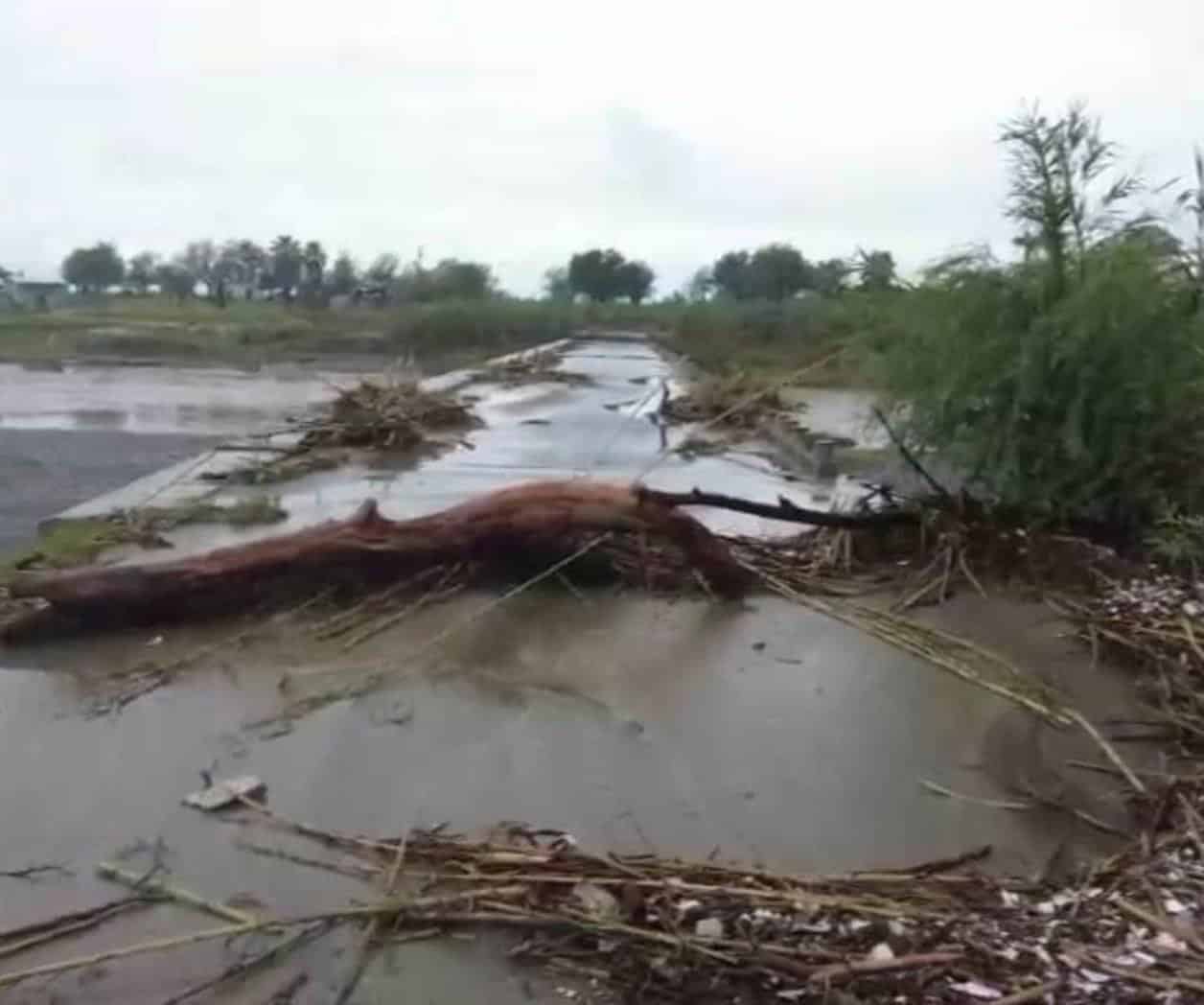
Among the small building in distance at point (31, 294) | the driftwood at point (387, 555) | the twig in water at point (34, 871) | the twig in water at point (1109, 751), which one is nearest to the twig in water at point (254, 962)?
the twig in water at point (34, 871)

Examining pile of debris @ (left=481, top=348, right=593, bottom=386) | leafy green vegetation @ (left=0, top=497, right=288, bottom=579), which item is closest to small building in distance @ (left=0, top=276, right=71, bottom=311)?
pile of debris @ (left=481, top=348, right=593, bottom=386)

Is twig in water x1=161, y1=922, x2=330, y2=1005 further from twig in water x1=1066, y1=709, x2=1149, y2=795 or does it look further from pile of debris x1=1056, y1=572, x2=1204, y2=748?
pile of debris x1=1056, y1=572, x2=1204, y2=748

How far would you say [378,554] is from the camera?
25.2 feet

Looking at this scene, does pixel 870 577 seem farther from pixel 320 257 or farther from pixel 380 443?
pixel 320 257

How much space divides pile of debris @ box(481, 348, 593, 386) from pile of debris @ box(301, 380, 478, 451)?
303 inches

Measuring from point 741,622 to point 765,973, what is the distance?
3827 millimetres

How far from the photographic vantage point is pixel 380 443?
14.4m

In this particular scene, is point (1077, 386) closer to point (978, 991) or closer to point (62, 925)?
point (978, 991)

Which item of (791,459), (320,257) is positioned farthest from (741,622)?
(320,257)

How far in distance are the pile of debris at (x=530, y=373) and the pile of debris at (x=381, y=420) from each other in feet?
25.3

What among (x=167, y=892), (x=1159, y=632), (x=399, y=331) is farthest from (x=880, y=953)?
(x=399, y=331)

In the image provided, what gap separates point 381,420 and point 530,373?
11976 millimetres

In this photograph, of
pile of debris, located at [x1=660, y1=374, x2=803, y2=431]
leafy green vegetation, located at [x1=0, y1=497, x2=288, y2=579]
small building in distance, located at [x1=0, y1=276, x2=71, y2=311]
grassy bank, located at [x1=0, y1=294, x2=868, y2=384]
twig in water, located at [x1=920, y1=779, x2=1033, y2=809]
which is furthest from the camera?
small building in distance, located at [x1=0, y1=276, x2=71, y2=311]

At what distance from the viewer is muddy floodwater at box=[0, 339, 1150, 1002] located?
4566mm
